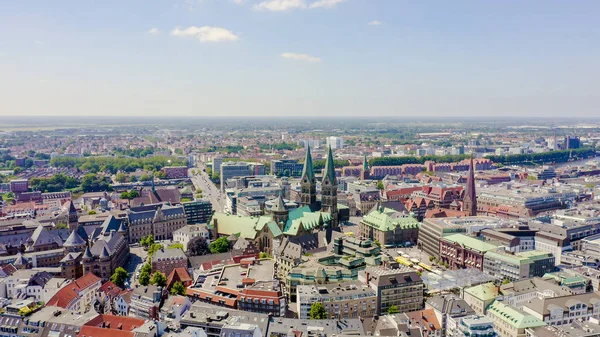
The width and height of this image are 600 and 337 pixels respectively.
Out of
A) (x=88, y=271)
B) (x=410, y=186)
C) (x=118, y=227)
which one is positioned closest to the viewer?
(x=88, y=271)

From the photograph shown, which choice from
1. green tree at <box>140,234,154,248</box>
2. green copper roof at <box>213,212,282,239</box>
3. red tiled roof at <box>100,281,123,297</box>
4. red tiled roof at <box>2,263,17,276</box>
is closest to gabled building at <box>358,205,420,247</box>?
green copper roof at <box>213,212,282,239</box>

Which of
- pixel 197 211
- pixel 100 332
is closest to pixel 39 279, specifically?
pixel 100 332

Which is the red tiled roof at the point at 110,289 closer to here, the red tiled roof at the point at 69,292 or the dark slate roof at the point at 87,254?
the red tiled roof at the point at 69,292

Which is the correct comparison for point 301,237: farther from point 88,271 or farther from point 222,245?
point 88,271

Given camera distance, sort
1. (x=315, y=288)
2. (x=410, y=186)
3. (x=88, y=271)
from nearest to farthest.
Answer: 1. (x=315, y=288)
2. (x=88, y=271)
3. (x=410, y=186)

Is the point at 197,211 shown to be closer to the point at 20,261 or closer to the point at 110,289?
the point at 20,261

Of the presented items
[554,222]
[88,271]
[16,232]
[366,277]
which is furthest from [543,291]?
[16,232]
